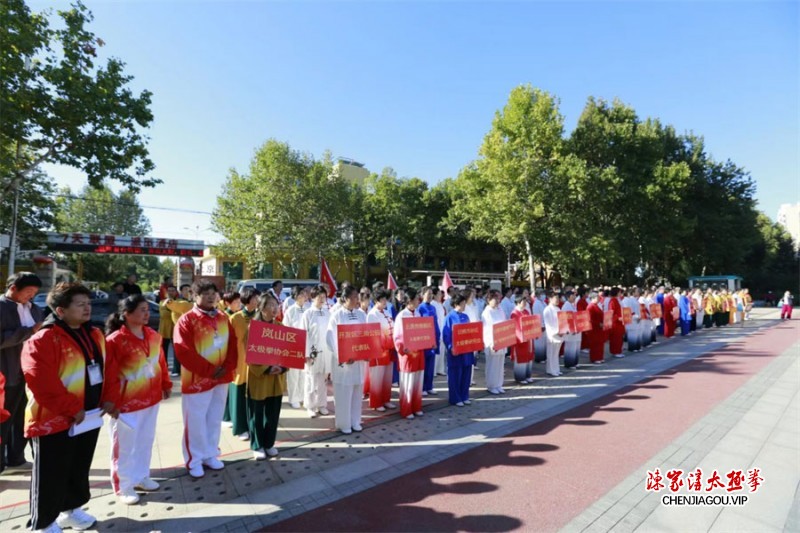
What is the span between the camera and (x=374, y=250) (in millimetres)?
35375

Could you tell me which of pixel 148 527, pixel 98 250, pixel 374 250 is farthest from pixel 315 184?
pixel 148 527

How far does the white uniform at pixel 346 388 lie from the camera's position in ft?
17.5

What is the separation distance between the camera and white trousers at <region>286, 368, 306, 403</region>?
21.9 ft

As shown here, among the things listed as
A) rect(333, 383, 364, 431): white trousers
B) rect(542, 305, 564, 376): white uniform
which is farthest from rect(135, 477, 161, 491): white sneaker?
rect(542, 305, 564, 376): white uniform

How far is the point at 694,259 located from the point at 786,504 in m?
37.2

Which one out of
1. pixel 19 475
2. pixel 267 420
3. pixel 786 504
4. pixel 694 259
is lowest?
pixel 786 504

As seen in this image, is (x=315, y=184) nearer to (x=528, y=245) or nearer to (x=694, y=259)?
(x=528, y=245)

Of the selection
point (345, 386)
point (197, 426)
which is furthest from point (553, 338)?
point (197, 426)

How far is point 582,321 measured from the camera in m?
9.40

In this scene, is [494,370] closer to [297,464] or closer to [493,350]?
[493,350]

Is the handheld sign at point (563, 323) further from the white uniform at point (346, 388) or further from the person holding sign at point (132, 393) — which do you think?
the person holding sign at point (132, 393)

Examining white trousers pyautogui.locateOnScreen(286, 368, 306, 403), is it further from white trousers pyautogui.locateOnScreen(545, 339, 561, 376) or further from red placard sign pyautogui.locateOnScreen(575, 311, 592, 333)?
red placard sign pyautogui.locateOnScreen(575, 311, 592, 333)

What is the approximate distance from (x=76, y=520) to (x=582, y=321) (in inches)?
357

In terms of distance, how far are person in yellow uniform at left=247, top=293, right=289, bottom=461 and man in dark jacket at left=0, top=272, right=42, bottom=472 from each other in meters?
2.01
